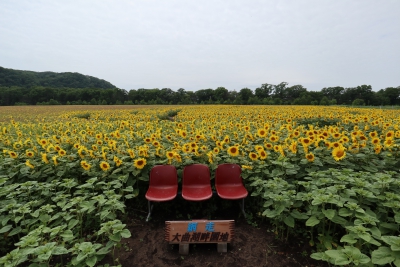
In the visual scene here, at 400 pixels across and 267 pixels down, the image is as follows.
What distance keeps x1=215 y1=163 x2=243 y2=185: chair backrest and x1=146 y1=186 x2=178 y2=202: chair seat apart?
2.40 ft

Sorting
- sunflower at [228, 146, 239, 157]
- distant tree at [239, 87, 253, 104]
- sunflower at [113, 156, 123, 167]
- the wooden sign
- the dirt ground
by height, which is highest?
distant tree at [239, 87, 253, 104]

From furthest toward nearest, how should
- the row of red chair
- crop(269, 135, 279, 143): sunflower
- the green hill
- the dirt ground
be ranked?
the green hill → crop(269, 135, 279, 143): sunflower → the row of red chair → the dirt ground

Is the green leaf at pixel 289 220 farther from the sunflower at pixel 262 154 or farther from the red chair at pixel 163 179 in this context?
the red chair at pixel 163 179

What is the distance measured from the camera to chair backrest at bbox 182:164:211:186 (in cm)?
354

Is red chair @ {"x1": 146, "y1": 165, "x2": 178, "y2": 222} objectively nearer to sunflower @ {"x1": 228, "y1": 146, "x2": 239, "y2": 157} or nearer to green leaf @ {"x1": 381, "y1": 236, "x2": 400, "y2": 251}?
sunflower @ {"x1": 228, "y1": 146, "x2": 239, "y2": 157}

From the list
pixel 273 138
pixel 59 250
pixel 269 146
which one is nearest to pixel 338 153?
pixel 269 146

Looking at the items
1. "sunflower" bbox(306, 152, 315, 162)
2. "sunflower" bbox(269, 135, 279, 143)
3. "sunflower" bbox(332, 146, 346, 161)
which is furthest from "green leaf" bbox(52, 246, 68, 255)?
"sunflower" bbox(269, 135, 279, 143)

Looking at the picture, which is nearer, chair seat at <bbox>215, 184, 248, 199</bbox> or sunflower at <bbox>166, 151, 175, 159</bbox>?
chair seat at <bbox>215, 184, 248, 199</bbox>

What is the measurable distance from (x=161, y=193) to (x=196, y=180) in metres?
0.60

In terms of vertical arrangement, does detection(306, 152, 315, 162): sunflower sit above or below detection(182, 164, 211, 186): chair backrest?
above

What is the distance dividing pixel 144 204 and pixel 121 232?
1.61 meters

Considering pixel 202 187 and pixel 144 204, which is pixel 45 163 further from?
pixel 202 187

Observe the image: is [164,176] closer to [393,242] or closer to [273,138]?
[273,138]

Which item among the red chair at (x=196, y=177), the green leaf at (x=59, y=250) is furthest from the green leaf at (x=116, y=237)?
the red chair at (x=196, y=177)
